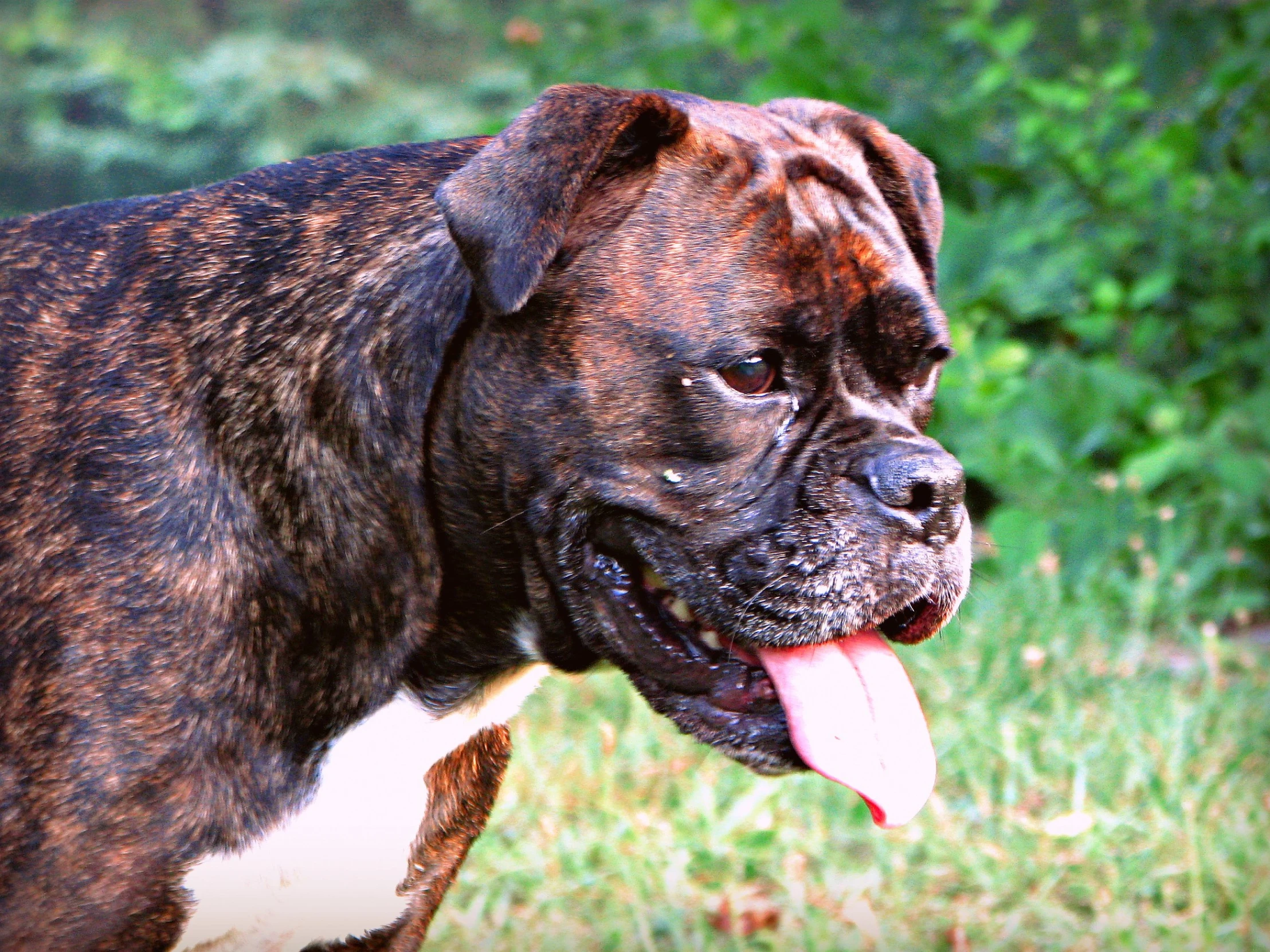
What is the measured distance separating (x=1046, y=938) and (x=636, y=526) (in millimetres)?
1690

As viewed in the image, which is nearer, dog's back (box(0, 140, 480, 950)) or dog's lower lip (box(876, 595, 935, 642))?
dog's back (box(0, 140, 480, 950))

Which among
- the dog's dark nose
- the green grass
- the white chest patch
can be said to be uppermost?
the dog's dark nose

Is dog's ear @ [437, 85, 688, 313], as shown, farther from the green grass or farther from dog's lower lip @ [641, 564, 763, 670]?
the green grass

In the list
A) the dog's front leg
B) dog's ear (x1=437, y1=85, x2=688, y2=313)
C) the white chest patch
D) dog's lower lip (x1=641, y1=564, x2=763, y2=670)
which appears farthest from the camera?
the dog's front leg

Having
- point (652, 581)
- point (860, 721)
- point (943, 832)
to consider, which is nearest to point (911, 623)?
point (860, 721)

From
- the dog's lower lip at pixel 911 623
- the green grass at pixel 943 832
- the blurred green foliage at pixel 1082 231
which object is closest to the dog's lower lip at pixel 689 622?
the dog's lower lip at pixel 911 623

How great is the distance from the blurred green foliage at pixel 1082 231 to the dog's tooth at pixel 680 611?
2.83 m

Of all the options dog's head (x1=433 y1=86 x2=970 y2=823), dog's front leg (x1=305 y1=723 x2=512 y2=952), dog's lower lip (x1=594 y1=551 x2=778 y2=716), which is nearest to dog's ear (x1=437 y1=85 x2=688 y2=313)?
dog's head (x1=433 y1=86 x2=970 y2=823)

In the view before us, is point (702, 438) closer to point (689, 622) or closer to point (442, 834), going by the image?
point (689, 622)

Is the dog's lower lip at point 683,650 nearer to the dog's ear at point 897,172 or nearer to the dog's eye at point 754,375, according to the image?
the dog's eye at point 754,375

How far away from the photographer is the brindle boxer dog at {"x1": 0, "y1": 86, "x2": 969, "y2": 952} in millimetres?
2240

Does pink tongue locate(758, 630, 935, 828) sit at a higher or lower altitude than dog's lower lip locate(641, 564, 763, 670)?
lower

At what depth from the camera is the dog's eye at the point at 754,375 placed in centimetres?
227

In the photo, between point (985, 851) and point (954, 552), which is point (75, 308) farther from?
point (985, 851)
